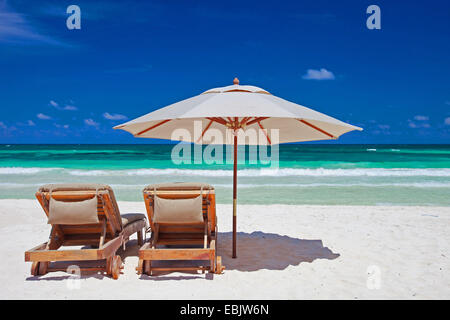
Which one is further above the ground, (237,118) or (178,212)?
(237,118)

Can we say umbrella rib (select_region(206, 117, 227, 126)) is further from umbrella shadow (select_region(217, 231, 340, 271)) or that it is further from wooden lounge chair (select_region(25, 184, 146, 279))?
umbrella shadow (select_region(217, 231, 340, 271))

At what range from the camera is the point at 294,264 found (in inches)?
162

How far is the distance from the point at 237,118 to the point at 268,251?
1913 millimetres

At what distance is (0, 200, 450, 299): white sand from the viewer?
3242mm

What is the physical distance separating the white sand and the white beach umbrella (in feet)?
2.60

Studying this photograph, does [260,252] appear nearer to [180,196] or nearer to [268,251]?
[268,251]

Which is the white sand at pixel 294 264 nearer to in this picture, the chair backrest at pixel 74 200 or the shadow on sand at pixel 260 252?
the shadow on sand at pixel 260 252

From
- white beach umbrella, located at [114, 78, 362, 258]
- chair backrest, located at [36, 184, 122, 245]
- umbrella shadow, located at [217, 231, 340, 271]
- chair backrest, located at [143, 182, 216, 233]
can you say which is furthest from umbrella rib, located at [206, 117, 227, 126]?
umbrella shadow, located at [217, 231, 340, 271]

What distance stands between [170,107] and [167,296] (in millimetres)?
1920

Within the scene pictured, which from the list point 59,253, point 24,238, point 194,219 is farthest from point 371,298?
point 24,238

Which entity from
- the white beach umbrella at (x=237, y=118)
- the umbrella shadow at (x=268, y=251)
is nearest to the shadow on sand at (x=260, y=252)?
the umbrella shadow at (x=268, y=251)

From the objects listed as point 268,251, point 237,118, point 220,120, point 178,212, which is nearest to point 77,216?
point 178,212

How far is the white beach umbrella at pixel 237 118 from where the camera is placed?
319 centimetres
